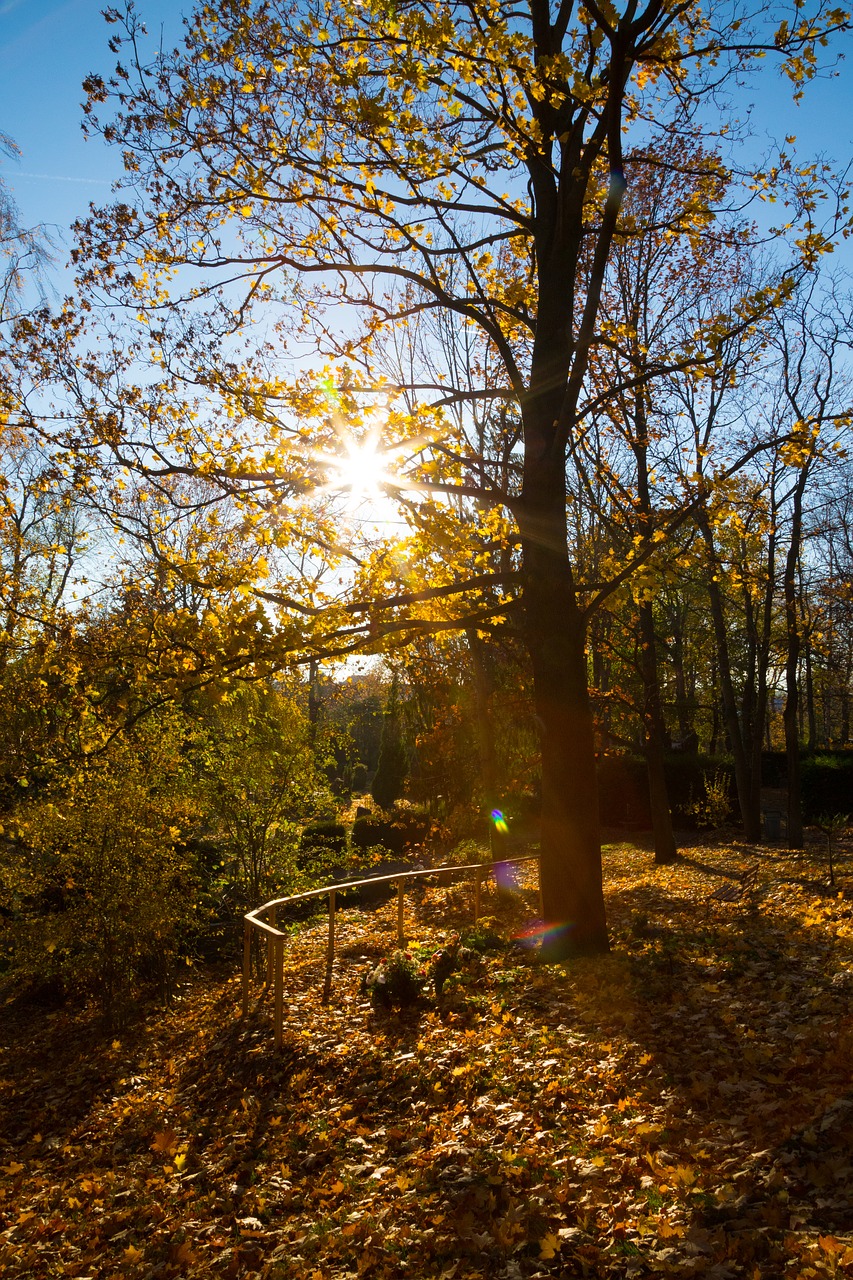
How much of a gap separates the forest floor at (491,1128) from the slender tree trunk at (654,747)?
5.58 meters

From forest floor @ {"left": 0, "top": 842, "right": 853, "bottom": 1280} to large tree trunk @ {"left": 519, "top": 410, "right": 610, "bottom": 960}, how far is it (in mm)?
473

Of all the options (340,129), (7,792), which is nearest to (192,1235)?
(340,129)

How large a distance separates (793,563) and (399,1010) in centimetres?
1158

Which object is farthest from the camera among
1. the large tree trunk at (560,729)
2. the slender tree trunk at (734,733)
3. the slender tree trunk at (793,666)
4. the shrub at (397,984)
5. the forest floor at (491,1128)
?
the slender tree trunk at (734,733)

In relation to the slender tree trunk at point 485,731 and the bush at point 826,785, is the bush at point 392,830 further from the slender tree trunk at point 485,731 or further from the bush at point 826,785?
the bush at point 826,785

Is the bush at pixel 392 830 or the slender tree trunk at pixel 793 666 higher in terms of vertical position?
the slender tree trunk at pixel 793 666

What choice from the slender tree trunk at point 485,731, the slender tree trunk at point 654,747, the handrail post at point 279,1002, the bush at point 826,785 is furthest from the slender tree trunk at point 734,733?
the handrail post at point 279,1002

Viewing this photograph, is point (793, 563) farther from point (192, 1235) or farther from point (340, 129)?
point (192, 1235)

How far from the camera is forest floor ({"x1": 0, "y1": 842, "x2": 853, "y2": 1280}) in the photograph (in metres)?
3.24

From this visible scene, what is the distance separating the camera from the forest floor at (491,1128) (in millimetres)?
3240

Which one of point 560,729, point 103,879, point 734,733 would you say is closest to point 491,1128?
point 560,729

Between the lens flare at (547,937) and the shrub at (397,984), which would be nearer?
the shrub at (397,984)

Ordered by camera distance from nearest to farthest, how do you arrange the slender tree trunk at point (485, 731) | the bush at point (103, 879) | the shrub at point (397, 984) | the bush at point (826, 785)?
the shrub at point (397, 984) → the bush at point (103, 879) → the slender tree trunk at point (485, 731) → the bush at point (826, 785)

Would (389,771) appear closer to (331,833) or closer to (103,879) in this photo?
(331,833)
